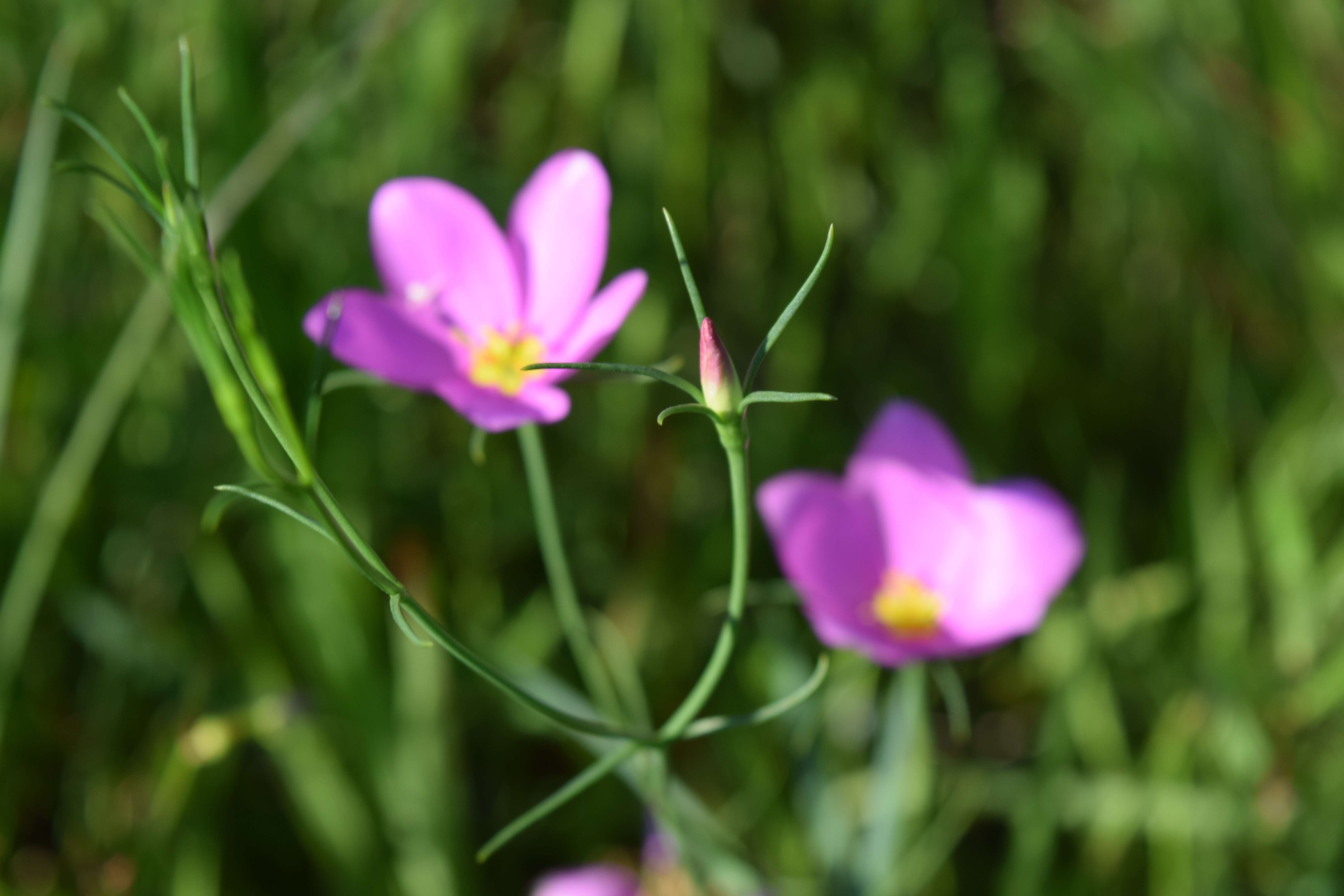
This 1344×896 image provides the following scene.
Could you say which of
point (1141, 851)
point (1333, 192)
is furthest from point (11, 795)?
point (1333, 192)

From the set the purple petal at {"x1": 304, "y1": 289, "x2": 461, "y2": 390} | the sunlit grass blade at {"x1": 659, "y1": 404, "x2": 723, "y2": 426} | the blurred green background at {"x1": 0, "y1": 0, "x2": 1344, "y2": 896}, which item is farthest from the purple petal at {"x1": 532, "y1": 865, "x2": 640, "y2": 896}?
the sunlit grass blade at {"x1": 659, "y1": 404, "x2": 723, "y2": 426}

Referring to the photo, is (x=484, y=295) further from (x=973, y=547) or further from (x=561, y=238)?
(x=973, y=547)

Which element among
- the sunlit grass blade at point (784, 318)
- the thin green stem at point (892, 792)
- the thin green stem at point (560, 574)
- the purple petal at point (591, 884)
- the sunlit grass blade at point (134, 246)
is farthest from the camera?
the purple petal at point (591, 884)

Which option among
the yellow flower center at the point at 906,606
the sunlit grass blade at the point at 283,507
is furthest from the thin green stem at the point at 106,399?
the yellow flower center at the point at 906,606

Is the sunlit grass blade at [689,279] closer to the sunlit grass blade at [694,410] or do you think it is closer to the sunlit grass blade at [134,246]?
the sunlit grass blade at [694,410]

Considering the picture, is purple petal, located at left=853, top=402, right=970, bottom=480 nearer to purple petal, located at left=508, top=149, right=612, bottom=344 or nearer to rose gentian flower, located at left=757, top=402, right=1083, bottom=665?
rose gentian flower, located at left=757, top=402, right=1083, bottom=665

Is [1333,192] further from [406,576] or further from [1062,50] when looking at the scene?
[406,576]

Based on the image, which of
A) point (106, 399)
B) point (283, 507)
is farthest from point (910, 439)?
point (106, 399)
